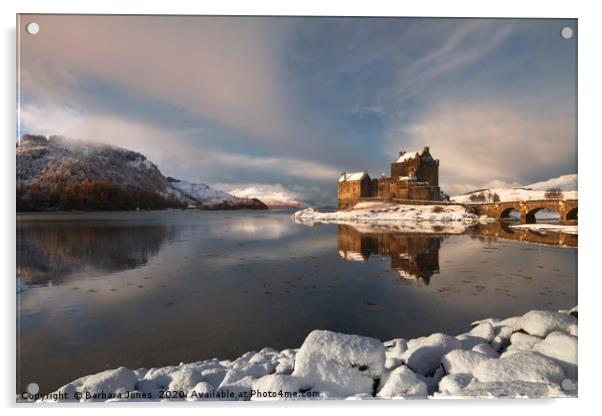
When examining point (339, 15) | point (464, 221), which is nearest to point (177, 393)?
point (339, 15)

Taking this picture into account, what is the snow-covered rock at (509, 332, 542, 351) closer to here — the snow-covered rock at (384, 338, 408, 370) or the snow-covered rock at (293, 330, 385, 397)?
the snow-covered rock at (384, 338, 408, 370)

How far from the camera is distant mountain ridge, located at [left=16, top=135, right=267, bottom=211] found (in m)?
4.80

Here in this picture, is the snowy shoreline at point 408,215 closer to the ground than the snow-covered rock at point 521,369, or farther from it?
farther from it

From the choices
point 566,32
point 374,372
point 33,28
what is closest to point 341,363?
point 374,372

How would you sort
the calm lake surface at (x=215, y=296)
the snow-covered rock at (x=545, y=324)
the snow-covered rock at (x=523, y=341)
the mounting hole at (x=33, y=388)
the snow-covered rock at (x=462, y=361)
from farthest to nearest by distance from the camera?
1. the calm lake surface at (x=215, y=296)
2. the mounting hole at (x=33, y=388)
3. the snow-covered rock at (x=545, y=324)
4. the snow-covered rock at (x=523, y=341)
5. the snow-covered rock at (x=462, y=361)

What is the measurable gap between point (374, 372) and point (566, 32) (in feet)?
23.3

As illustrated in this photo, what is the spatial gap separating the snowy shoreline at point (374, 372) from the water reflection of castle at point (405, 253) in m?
3.31

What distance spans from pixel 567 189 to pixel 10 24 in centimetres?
1130

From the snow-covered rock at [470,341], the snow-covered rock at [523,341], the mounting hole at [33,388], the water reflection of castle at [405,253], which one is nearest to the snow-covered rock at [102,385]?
the mounting hole at [33,388]

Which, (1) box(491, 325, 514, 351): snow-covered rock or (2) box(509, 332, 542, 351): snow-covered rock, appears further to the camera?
(1) box(491, 325, 514, 351): snow-covered rock

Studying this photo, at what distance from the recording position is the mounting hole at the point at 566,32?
4832 mm

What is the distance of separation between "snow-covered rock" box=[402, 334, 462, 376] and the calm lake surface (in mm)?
995

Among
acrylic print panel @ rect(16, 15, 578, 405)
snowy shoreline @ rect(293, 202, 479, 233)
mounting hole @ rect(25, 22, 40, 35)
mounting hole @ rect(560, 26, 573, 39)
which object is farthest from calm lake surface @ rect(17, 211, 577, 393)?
snowy shoreline @ rect(293, 202, 479, 233)

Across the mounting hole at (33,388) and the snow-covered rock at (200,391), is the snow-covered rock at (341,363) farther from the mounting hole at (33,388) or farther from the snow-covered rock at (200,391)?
the mounting hole at (33,388)
